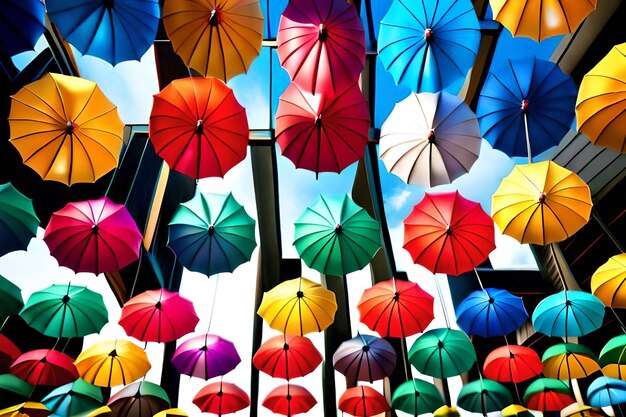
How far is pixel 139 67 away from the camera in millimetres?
8828

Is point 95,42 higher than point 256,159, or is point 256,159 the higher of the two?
point 256,159

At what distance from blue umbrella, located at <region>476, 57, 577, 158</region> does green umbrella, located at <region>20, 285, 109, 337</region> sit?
6.57 meters

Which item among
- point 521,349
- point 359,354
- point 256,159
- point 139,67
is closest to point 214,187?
point 256,159

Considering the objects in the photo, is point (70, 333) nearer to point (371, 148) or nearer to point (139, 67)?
point (139, 67)

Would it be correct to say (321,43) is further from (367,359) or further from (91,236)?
(367,359)

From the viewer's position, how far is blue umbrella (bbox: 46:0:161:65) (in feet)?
16.1

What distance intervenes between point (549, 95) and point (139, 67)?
22.3 feet

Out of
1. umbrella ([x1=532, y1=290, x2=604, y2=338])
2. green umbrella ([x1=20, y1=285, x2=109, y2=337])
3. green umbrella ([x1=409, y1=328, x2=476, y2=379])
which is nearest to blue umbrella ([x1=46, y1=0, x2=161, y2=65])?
green umbrella ([x1=20, y1=285, x2=109, y2=337])

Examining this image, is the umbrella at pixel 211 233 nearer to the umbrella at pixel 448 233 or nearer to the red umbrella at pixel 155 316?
the red umbrella at pixel 155 316

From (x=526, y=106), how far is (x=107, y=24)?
4.99 m

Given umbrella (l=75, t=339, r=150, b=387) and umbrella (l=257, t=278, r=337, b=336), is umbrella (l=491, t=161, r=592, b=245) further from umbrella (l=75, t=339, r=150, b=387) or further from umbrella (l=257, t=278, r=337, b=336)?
umbrella (l=75, t=339, r=150, b=387)

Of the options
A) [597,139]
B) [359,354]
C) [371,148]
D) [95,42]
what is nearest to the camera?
[95,42]

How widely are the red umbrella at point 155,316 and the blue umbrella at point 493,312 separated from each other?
5.04 metres

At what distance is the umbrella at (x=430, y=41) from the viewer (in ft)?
18.0
